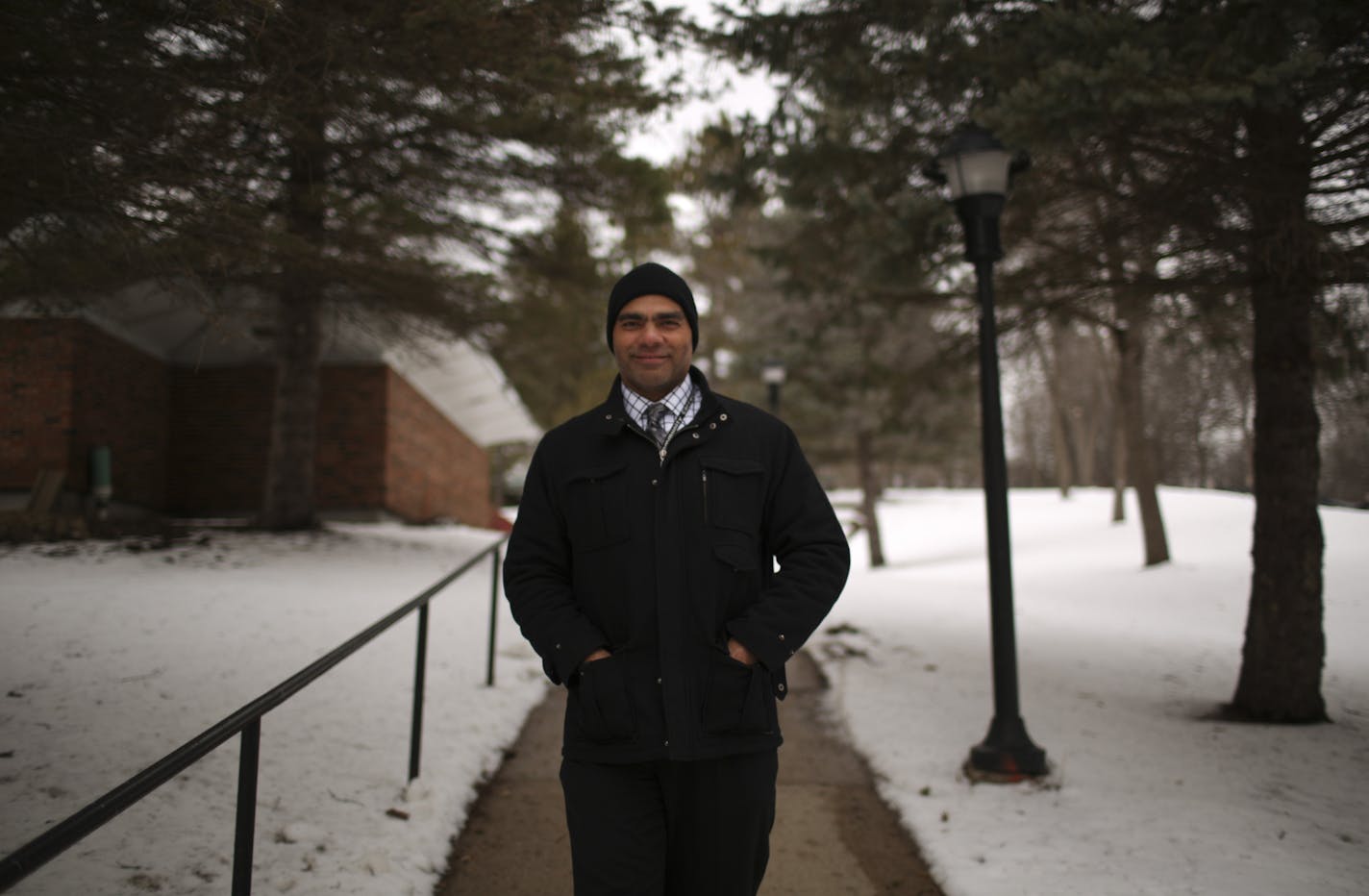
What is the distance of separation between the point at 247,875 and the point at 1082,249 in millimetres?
5948

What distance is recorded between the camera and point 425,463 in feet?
58.7

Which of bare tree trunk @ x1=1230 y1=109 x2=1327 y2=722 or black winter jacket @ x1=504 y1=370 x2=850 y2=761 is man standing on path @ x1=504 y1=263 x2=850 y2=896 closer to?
black winter jacket @ x1=504 y1=370 x2=850 y2=761

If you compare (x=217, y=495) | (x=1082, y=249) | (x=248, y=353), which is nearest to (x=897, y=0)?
(x=1082, y=249)

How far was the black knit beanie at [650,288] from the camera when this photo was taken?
2.22m

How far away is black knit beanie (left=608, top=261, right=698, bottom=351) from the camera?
2225mm

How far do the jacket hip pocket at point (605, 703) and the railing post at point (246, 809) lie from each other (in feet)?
3.53

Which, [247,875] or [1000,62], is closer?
[247,875]

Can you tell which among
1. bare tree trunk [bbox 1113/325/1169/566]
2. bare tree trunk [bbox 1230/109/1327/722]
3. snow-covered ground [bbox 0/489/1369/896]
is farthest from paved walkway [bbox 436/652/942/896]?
bare tree trunk [bbox 1113/325/1169/566]

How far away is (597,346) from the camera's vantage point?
62.0 ft

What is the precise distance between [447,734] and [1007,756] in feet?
10.1

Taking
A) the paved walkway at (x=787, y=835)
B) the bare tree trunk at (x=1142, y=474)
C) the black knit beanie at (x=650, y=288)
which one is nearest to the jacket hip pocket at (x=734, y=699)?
the black knit beanie at (x=650, y=288)

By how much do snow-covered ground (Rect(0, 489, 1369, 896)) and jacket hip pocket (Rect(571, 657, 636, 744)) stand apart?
1787 millimetres

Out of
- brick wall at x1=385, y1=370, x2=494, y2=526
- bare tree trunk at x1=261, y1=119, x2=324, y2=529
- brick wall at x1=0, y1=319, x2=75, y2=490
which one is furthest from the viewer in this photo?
brick wall at x1=385, y1=370, x2=494, y2=526

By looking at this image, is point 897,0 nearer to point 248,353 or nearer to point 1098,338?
point 248,353
